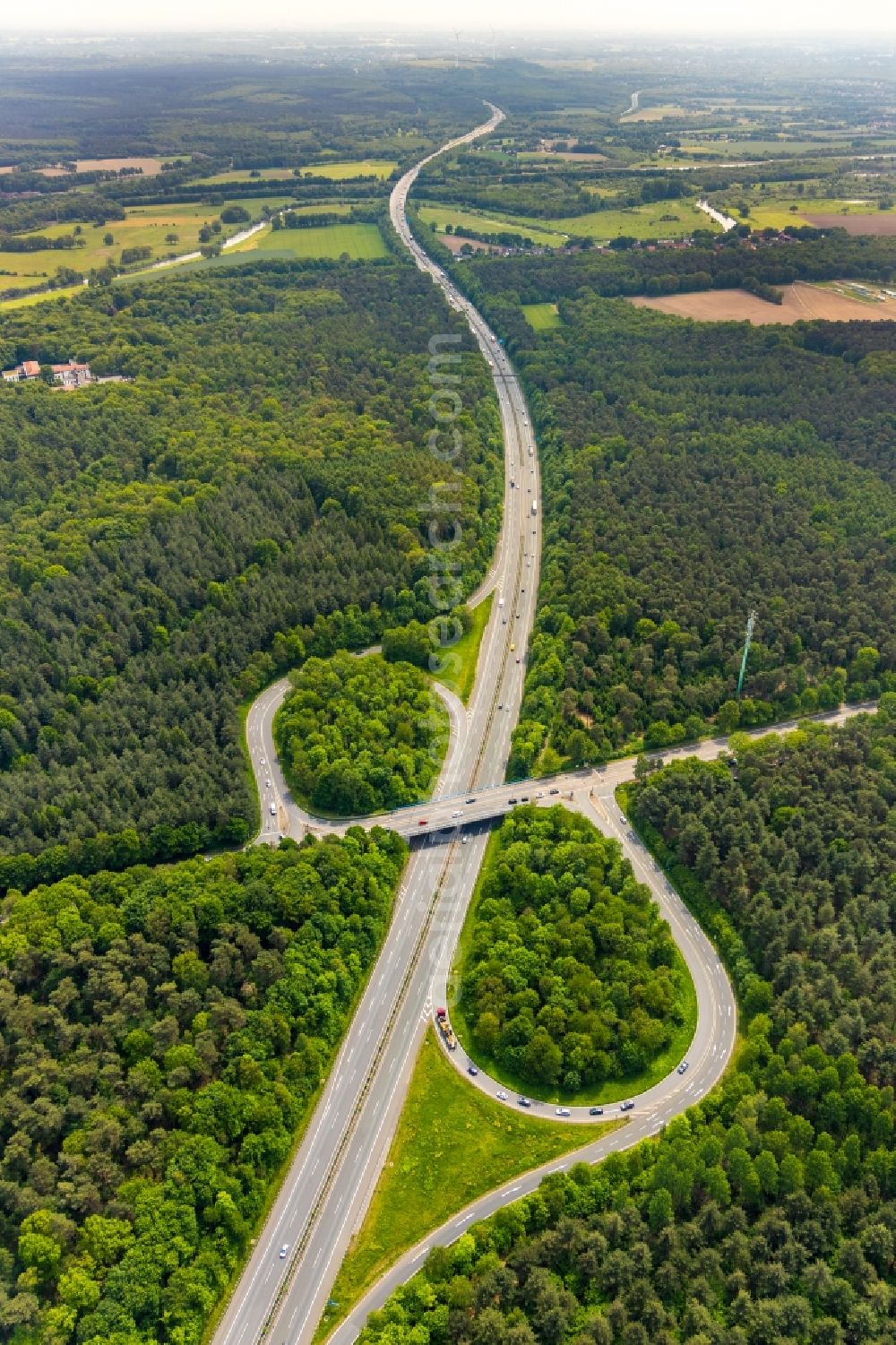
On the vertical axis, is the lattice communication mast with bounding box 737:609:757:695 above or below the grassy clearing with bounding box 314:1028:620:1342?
above

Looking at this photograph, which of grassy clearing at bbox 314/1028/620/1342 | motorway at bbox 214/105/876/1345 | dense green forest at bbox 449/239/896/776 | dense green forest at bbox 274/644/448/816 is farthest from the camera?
dense green forest at bbox 449/239/896/776

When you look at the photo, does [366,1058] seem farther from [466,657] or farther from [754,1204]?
[466,657]

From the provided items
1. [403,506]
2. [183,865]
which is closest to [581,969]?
[183,865]

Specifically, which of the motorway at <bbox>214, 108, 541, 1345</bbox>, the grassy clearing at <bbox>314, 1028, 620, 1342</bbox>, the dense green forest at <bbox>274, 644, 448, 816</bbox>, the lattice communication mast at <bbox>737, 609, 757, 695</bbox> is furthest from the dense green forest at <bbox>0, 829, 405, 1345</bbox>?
the lattice communication mast at <bbox>737, 609, 757, 695</bbox>

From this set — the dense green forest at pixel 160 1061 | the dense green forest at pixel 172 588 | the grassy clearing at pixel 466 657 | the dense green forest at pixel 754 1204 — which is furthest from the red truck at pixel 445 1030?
the grassy clearing at pixel 466 657

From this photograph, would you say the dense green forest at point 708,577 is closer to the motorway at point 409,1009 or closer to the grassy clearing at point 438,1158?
the motorway at point 409,1009

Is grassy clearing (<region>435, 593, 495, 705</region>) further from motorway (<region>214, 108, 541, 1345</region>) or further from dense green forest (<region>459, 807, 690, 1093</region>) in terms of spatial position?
dense green forest (<region>459, 807, 690, 1093</region>)
